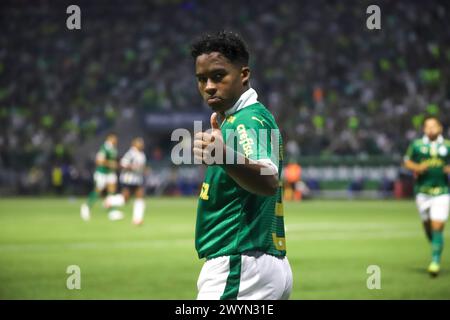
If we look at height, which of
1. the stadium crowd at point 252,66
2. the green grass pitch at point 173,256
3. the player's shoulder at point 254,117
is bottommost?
the green grass pitch at point 173,256

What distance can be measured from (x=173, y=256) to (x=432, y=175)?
5.31m

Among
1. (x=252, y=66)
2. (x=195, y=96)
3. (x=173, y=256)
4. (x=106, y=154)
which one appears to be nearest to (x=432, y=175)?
(x=173, y=256)

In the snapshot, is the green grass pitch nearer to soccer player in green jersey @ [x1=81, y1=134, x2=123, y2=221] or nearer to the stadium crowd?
soccer player in green jersey @ [x1=81, y1=134, x2=123, y2=221]

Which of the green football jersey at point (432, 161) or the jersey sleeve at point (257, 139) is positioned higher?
the jersey sleeve at point (257, 139)

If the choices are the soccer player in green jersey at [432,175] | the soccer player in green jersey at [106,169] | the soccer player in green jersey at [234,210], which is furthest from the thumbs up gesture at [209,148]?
the soccer player in green jersey at [106,169]

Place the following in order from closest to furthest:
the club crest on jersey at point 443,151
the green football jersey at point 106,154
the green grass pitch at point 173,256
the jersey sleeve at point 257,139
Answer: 1. the jersey sleeve at point 257,139
2. the green grass pitch at point 173,256
3. the club crest on jersey at point 443,151
4. the green football jersey at point 106,154

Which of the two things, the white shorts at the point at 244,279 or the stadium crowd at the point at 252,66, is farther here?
the stadium crowd at the point at 252,66

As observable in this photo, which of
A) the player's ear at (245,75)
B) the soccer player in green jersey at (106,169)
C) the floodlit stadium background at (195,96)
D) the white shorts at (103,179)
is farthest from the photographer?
the floodlit stadium background at (195,96)

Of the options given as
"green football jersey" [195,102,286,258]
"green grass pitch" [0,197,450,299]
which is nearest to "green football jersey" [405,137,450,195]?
"green grass pitch" [0,197,450,299]

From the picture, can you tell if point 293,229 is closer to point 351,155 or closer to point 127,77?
point 351,155

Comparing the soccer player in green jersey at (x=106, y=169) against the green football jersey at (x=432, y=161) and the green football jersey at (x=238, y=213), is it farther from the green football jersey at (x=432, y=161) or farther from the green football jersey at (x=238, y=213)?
the green football jersey at (x=238, y=213)

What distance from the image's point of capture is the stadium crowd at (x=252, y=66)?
130ft

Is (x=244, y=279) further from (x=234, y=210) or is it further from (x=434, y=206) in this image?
(x=434, y=206)
